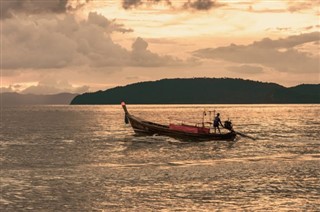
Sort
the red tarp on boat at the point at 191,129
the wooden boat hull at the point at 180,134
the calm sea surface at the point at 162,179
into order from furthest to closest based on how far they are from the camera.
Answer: the red tarp on boat at the point at 191,129 → the wooden boat hull at the point at 180,134 → the calm sea surface at the point at 162,179

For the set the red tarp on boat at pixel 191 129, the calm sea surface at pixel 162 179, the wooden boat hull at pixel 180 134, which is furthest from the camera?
the red tarp on boat at pixel 191 129

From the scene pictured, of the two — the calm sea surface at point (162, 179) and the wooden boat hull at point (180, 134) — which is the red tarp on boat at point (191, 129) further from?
the calm sea surface at point (162, 179)

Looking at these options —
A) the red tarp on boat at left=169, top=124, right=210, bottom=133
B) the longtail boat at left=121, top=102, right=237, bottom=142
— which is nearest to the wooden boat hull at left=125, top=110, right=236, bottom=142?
the longtail boat at left=121, top=102, right=237, bottom=142

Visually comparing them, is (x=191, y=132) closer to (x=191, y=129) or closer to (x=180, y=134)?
(x=191, y=129)

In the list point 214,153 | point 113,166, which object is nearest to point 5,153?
point 113,166

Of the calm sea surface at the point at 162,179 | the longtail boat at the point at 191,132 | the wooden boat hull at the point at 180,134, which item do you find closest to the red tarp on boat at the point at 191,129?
the longtail boat at the point at 191,132

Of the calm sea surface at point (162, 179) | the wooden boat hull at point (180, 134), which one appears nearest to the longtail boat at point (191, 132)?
the wooden boat hull at point (180, 134)

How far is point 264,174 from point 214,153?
15.5m

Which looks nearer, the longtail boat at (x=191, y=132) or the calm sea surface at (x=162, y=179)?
the calm sea surface at (x=162, y=179)

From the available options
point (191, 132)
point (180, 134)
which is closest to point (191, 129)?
point (191, 132)

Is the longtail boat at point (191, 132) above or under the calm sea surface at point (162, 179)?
above

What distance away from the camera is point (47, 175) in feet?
120

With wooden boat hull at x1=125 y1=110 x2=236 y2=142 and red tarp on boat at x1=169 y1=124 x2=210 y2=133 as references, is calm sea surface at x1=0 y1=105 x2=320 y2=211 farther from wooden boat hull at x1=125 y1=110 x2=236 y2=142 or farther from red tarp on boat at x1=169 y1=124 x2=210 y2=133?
red tarp on boat at x1=169 y1=124 x2=210 y2=133

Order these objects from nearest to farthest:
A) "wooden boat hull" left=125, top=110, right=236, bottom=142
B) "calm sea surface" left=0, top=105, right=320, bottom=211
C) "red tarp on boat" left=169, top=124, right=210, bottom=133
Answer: "calm sea surface" left=0, top=105, right=320, bottom=211, "wooden boat hull" left=125, top=110, right=236, bottom=142, "red tarp on boat" left=169, top=124, right=210, bottom=133
